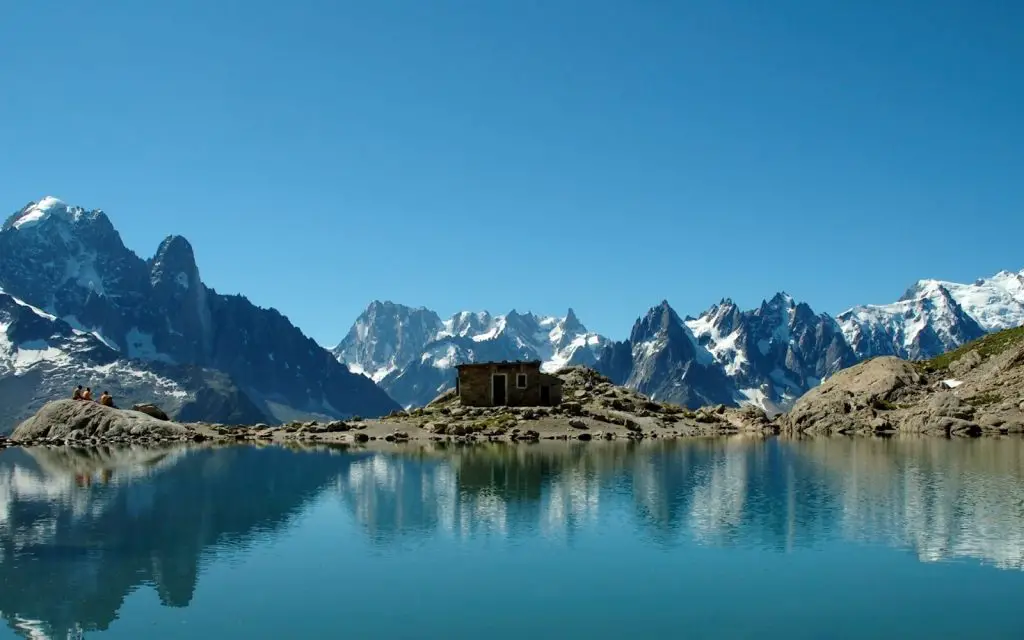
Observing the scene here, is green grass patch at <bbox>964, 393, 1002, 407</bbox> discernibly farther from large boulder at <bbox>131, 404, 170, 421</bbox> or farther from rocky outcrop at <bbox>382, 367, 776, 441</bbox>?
large boulder at <bbox>131, 404, 170, 421</bbox>

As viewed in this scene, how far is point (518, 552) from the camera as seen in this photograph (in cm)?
3641

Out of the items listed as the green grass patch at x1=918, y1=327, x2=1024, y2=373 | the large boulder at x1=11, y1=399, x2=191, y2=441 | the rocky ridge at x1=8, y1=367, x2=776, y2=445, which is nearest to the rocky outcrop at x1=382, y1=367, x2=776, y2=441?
the rocky ridge at x1=8, y1=367, x2=776, y2=445

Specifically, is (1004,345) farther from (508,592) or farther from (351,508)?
(508,592)

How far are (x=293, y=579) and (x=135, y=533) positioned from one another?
11250 mm

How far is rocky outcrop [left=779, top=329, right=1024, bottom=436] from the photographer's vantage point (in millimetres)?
95375

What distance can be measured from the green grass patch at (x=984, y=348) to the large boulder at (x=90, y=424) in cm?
9168

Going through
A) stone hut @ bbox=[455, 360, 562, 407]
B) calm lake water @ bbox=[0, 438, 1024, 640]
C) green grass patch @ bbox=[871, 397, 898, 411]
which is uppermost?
stone hut @ bbox=[455, 360, 562, 407]

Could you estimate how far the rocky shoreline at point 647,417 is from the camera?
8856 centimetres

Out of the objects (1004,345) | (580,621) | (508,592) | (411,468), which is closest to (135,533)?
(508,592)

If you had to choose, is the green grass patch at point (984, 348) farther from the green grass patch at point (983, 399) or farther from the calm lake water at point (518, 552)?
the calm lake water at point (518, 552)

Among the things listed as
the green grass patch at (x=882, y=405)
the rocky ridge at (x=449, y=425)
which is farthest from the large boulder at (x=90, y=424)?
the green grass patch at (x=882, y=405)

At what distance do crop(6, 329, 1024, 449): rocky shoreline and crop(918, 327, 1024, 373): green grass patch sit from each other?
1.03 feet

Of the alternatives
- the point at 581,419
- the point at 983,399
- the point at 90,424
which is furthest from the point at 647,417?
the point at 90,424

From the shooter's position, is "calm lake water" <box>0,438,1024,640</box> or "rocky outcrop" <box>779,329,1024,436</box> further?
"rocky outcrop" <box>779,329,1024,436</box>
